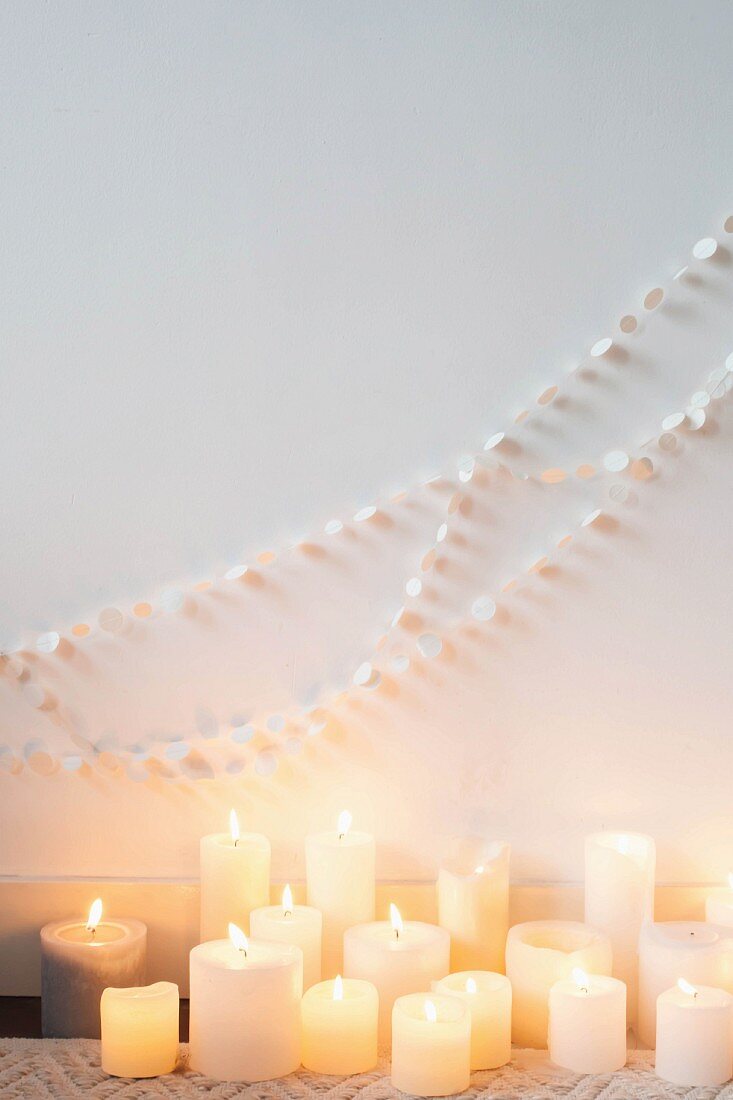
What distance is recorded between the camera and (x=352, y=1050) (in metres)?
0.96

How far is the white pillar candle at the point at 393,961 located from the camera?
1.02 metres

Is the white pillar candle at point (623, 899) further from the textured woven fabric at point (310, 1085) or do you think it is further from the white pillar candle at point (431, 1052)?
the white pillar candle at point (431, 1052)

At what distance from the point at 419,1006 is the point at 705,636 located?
489 millimetres

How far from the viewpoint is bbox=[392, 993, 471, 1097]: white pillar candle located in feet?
→ 2.98

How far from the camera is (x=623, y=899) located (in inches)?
42.7

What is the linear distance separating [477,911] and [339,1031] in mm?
195

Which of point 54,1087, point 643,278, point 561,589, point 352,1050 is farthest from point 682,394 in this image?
point 54,1087

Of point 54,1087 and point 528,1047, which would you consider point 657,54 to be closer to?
point 528,1047

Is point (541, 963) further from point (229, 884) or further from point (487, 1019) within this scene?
point (229, 884)

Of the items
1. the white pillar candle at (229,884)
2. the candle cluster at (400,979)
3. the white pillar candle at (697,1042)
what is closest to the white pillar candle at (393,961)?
the candle cluster at (400,979)

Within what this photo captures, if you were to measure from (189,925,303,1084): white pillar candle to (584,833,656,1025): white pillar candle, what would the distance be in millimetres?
323

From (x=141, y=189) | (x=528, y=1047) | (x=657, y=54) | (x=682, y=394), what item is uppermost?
(x=657, y=54)

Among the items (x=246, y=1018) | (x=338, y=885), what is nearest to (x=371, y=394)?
(x=338, y=885)

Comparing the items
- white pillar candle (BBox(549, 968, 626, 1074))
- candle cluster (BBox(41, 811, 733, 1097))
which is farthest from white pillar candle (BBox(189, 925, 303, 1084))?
white pillar candle (BBox(549, 968, 626, 1074))
